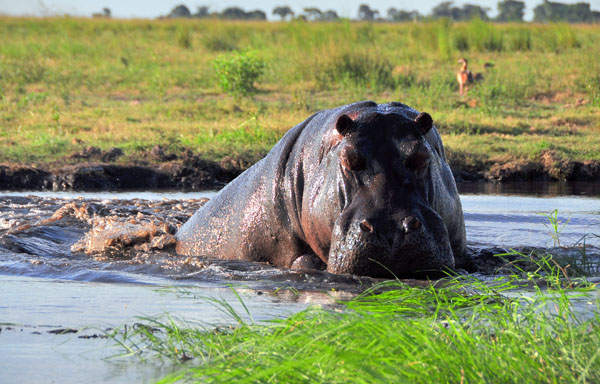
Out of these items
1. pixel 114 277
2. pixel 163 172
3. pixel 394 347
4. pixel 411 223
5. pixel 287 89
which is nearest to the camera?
pixel 394 347

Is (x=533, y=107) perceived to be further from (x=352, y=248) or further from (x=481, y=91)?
(x=352, y=248)

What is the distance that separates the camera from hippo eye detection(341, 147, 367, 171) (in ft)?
12.2

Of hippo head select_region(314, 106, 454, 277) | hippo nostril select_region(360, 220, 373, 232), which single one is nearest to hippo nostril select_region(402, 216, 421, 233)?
hippo head select_region(314, 106, 454, 277)

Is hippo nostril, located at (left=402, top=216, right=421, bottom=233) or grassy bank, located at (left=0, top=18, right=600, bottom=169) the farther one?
grassy bank, located at (left=0, top=18, right=600, bottom=169)

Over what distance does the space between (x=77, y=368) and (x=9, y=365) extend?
0.23 meters

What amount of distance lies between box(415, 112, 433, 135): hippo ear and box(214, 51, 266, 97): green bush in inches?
439

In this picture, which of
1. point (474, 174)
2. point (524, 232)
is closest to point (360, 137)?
point (524, 232)

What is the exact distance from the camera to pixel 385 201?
363cm

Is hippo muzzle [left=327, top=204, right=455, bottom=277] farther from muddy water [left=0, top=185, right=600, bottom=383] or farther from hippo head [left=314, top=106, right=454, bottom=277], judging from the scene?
muddy water [left=0, top=185, right=600, bottom=383]

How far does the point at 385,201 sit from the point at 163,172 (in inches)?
270

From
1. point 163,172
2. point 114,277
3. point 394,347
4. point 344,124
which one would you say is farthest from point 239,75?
point 394,347

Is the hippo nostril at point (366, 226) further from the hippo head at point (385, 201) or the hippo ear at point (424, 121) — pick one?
the hippo ear at point (424, 121)

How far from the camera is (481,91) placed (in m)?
14.8

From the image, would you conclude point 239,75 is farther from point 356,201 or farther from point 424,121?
point 356,201
